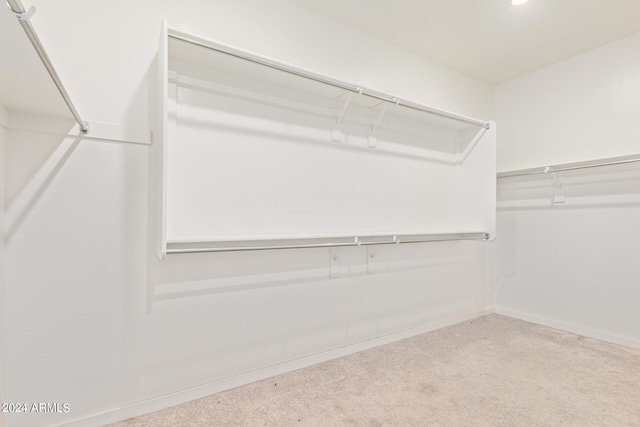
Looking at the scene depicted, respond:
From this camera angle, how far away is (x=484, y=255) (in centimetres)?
304

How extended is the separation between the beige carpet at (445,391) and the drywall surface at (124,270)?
0.53 ft

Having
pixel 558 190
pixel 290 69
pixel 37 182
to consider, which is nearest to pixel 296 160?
pixel 290 69

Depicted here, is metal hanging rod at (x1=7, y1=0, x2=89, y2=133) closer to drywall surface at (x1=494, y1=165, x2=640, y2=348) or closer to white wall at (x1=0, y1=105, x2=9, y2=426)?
white wall at (x1=0, y1=105, x2=9, y2=426)

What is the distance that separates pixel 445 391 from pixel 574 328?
166 centimetres

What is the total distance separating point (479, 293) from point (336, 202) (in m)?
1.88

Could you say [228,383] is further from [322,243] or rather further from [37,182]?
[37,182]

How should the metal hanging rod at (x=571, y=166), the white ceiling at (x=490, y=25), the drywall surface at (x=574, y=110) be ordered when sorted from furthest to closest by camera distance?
the drywall surface at (x=574, y=110)
the metal hanging rod at (x=571, y=166)
the white ceiling at (x=490, y=25)

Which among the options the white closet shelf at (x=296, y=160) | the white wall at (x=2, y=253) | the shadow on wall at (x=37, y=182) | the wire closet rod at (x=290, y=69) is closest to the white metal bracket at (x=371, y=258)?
the white closet shelf at (x=296, y=160)

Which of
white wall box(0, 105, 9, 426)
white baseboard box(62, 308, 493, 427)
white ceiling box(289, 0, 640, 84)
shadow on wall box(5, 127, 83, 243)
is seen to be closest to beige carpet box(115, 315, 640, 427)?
white baseboard box(62, 308, 493, 427)

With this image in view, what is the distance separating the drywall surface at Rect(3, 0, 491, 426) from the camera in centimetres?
134

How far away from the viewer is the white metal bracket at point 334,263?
2.10 metres

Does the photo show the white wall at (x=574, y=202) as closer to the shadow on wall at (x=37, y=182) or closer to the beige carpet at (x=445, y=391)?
the beige carpet at (x=445, y=391)

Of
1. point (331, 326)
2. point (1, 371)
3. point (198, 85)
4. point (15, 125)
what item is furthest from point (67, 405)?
point (198, 85)

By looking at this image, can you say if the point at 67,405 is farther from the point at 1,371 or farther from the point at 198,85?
the point at 198,85
